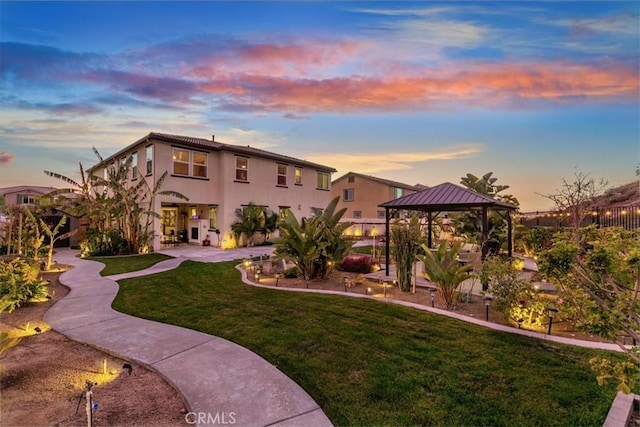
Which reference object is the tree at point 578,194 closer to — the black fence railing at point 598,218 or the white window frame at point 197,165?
the black fence railing at point 598,218

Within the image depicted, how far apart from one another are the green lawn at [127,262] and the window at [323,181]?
15.1 meters

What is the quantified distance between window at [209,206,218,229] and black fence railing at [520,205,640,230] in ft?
63.7

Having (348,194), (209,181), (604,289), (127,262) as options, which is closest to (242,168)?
(209,181)

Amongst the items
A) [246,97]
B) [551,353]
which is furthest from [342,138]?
[551,353]

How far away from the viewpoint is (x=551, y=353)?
4.83 meters

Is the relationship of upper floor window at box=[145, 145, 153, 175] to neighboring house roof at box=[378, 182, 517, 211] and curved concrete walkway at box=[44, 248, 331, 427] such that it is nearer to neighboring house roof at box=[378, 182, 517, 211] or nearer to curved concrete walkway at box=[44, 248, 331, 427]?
curved concrete walkway at box=[44, 248, 331, 427]

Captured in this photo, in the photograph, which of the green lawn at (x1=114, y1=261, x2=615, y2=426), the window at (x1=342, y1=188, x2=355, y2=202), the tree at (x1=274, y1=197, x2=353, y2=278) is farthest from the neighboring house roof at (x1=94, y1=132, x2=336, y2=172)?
the window at (x1=342, y1=188, x2=355, y2=202)

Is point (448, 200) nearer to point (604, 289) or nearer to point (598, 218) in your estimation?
point (604, 289)

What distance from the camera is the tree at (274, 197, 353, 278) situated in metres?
9.95

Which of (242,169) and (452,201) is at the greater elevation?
(242,169)

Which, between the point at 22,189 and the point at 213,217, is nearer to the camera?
the point at 213,217

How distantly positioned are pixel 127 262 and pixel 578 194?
21.4 meters

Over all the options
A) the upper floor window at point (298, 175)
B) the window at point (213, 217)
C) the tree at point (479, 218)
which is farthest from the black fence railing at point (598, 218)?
the window at point (213, 217)

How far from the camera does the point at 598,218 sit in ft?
44.8
